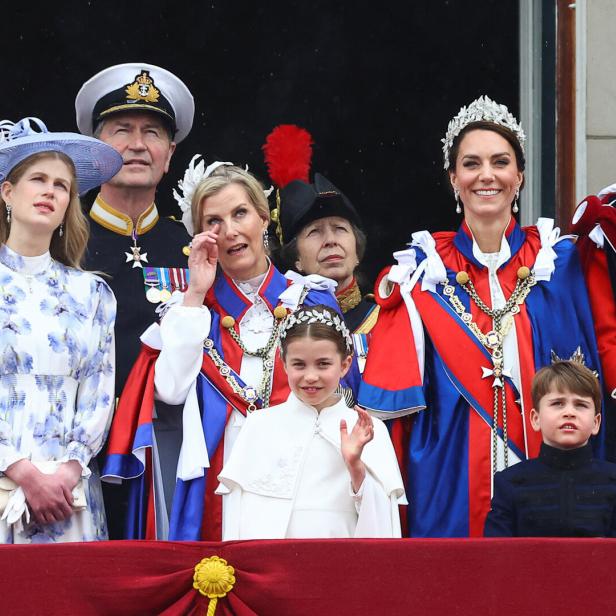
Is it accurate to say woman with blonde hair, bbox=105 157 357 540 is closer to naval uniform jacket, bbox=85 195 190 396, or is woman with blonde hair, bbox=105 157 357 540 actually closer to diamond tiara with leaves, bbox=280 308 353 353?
diamond tiara with leaves, bbox=280 308 353 353

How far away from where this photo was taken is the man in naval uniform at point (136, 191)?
217 inches

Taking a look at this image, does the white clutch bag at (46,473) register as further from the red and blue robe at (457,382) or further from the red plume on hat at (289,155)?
the red plume on hat at (289,155)

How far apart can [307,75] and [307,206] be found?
7.36 ft

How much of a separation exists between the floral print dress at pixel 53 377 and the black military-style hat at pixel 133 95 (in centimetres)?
116

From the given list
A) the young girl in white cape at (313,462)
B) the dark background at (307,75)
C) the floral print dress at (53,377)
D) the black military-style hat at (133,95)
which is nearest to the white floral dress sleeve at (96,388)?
the floral print dress at (53,377)

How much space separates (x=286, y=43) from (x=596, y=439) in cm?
385

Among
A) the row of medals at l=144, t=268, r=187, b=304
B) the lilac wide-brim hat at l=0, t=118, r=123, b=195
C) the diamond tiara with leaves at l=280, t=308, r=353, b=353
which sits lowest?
the diamond tiara with leaves at l=280, t=308, r=353, b=353

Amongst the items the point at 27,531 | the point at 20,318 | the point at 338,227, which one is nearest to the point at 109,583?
the point at 27,531

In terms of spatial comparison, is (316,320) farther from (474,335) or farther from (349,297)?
(349,297)

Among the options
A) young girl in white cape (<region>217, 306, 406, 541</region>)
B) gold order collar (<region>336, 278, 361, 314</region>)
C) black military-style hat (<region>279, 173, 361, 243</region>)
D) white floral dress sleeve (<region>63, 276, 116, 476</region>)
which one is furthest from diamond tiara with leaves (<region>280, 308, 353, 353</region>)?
black military-style hat (<region>279, 173, 361, 243</region>)

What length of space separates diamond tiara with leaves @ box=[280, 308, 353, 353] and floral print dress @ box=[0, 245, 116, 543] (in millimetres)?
631

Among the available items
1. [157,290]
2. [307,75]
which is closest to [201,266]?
[157,290]

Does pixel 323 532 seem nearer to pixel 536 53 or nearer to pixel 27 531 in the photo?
pixel 27 531

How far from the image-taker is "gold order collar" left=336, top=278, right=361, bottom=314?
586cm
